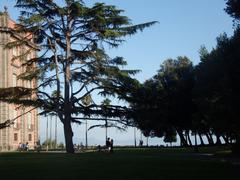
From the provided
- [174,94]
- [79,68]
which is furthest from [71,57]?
[174,94]

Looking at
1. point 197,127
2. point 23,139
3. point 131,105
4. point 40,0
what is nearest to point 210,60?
point 131,105

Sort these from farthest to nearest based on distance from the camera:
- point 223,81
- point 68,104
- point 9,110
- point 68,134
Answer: point 9,110, point 68,134, point 68,104, point 223,81

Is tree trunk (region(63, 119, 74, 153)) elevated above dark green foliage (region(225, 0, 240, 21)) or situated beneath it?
situated beneath

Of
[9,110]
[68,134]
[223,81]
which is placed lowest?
[68,134]

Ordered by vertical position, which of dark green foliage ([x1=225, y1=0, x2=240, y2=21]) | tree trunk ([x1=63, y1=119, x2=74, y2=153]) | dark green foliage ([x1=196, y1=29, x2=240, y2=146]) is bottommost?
tree trunk ([x1=63, y1=119, x2=74, y2=153])

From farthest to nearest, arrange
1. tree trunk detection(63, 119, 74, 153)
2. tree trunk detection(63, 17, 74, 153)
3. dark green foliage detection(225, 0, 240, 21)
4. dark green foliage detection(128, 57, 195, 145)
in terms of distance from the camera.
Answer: dark green foliage detection(128, 57, 195, 145)
tree trunk detection(63, 119, 74, 153)
tree trunk detection(63, 17, 74, 153)
dark green foliage detection(225, 0, 240, 21)

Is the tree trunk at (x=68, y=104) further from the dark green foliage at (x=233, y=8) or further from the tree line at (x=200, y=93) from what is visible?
the dark green foliage at (x=233, y=8)

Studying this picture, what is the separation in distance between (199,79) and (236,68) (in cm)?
1069

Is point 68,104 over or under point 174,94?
under

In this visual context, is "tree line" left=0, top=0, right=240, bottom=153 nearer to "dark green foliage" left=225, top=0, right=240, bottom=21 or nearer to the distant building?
"dark green foliage" left=225, top=0, right=240, bottom=21

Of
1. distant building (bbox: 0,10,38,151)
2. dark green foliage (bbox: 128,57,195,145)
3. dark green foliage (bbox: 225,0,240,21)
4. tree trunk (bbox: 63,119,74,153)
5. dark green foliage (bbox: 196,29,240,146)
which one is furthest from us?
distant building (bbox: 0,10,38,151)

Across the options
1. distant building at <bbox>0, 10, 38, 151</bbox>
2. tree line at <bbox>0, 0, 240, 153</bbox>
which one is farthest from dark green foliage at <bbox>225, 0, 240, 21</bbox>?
distant building at <bbox>0, 10, 38, 151</bbox>

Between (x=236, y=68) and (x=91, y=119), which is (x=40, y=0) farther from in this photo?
(x=236, y=68)

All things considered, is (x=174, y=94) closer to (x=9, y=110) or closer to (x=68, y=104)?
(x=68, y=104)
